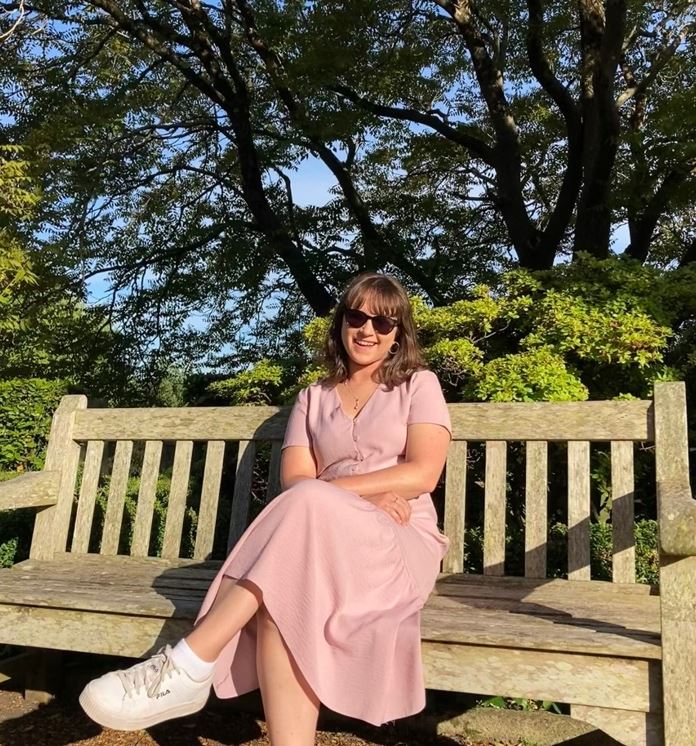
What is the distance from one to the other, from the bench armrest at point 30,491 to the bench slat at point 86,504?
4.9 inches

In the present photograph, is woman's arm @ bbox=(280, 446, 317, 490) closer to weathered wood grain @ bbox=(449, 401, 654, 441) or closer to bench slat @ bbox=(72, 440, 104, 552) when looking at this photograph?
weathered wood grain @ bbox=(449, 401, 654, 441)

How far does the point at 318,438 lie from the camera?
9.36 ft

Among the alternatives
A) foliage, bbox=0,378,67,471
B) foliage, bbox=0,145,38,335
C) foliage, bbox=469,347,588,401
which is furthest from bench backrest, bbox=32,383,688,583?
foliage, bbox=0,378,67,471

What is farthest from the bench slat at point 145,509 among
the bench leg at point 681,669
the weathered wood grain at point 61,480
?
the bench leg at point 681,669

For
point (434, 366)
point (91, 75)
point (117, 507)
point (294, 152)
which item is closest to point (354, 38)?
point (294, 152)

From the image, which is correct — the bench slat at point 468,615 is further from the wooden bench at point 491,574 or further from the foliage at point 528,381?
the foliage at point 528,381

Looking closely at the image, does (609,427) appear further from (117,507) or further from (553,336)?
(117,507)

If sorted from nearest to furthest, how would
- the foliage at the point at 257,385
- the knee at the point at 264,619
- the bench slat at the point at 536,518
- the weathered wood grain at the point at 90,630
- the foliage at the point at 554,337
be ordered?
1. the knee at the point at 264,619
2. the weathered wood grain at the point at 90,630
3. the bench slat at the point at 536,518
4. the foliage at the point at 554,337
5. the foliage at the point at 257,385

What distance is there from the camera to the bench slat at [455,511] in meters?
3.12

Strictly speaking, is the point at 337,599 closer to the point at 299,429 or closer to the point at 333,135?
the point at 299,429

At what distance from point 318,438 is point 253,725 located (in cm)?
141

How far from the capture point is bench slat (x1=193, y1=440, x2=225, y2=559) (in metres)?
3.35

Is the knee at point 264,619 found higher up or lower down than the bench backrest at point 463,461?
lower down

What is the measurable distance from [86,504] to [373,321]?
5.63 ft
